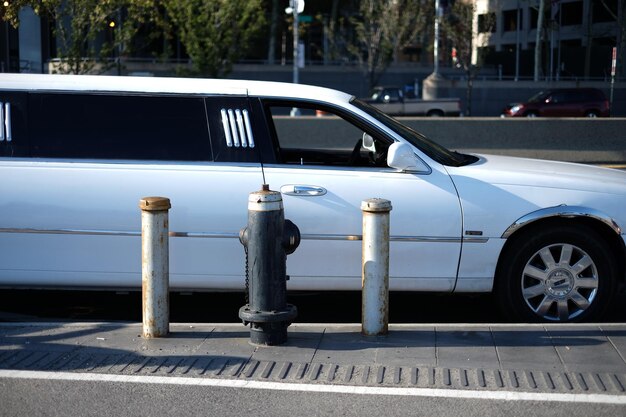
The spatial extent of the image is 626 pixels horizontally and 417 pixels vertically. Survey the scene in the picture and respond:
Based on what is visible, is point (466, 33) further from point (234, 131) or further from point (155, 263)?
point (155, 263)

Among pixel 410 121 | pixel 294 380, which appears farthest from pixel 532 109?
pixel 294 380

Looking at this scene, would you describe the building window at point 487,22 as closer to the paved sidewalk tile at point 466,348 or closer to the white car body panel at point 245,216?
the white car body panel at point 245,216

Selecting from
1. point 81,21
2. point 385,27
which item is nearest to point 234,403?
point 81,21

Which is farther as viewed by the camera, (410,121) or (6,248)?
(410,121)

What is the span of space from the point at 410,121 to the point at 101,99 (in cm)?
1098

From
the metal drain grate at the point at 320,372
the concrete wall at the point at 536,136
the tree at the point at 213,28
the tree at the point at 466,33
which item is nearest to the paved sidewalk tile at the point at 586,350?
the metal drain grate at the point at 320,372

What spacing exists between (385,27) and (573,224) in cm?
3677

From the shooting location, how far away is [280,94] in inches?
268

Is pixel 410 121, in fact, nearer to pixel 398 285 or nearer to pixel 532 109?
pixel 398 285

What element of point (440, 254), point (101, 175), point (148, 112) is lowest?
point (440, 254)

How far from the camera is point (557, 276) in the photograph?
6547 millimetres

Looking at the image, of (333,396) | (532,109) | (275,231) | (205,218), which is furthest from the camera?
(532,109)

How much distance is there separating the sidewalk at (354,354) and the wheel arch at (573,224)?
641 mm

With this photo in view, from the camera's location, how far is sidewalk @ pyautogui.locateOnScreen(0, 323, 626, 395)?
524cm
